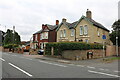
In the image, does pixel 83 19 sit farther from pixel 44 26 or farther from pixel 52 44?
pixel 44 26

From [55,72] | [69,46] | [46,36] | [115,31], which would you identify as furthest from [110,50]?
[46,36]

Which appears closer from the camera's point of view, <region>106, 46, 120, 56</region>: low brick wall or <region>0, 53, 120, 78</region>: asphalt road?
<region>0, 53, 120, 78</region>: asphalt road

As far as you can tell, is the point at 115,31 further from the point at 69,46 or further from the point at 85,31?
the point at 69,46

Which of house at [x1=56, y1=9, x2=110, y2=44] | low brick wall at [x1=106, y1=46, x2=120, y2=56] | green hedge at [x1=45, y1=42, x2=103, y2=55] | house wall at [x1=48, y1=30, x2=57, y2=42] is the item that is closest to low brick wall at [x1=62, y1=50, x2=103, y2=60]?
green hedge at [x1=45, y1=42, x2=103, y2=55]

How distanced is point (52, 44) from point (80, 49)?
5339 millimetres

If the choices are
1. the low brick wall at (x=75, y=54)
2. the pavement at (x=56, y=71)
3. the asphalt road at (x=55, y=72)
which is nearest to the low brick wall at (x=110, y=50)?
the low brick wall at (x=75, y=54)

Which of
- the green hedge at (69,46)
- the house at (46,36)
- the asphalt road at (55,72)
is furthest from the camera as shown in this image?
the house at (46,36)

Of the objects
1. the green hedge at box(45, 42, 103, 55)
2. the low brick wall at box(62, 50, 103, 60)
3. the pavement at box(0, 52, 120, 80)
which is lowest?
the pavement at box(0, 52, 120, 80)

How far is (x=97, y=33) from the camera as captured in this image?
29781 millimetres

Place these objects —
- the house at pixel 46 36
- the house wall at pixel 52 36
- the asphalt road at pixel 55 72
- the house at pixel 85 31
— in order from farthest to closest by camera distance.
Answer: the house at pixel 46 36, the house wall at pixel 52 36, the house at pixel 85 31, the asphalt road at pixel 55 72

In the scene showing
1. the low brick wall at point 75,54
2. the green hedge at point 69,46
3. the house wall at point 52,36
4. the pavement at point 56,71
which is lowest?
the pavement at point 56,71

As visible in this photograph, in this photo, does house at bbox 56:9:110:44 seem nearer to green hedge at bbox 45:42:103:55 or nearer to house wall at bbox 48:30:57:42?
house wall at bbox 48:30:57:42

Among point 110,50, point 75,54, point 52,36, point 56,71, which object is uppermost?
point 52,36

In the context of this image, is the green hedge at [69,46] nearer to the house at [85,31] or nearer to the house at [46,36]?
Result: the house at [85,31]
